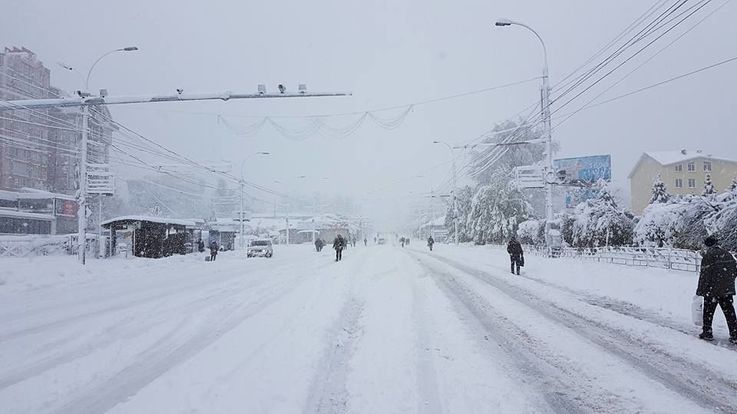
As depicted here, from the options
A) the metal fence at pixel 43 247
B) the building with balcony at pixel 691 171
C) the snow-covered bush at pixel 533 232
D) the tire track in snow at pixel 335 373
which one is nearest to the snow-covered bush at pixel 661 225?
the snow-covered bush at pixel 533 232

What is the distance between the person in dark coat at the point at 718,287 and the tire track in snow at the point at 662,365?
1.21 meters

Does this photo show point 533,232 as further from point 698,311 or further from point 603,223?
point 698,311

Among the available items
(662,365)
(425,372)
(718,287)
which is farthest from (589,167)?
(425,372)

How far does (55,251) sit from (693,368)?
3898 centimetres

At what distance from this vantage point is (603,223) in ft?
95.6

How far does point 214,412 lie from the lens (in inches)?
183

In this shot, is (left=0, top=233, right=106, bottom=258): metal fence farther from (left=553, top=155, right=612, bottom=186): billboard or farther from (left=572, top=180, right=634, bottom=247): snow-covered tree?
(left=553, top=155, right=612, bottom=186): billboard

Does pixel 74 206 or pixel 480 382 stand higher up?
pixel 74 206

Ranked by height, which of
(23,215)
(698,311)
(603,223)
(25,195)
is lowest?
(698,311)

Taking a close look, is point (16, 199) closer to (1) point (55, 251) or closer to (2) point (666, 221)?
(1) point (55, 251)

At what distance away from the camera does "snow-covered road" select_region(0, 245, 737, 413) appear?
4.99 m

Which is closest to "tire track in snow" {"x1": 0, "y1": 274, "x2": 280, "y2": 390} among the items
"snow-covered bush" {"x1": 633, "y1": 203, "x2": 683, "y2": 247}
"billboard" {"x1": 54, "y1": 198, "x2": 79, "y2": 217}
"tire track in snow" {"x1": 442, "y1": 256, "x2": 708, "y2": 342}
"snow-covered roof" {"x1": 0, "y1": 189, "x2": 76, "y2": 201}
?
"tire track in snow" {"x1": 442, "y1": 256, "x2": 708, "y2": 342}

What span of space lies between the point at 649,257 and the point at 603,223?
9.62m

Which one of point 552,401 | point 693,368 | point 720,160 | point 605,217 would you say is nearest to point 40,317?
point 552,401
